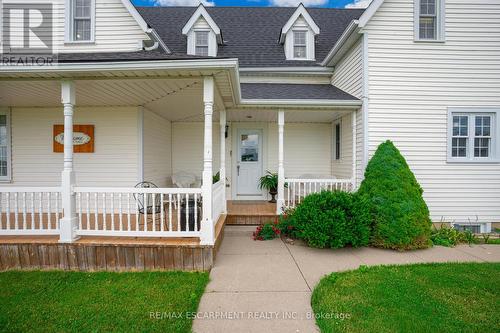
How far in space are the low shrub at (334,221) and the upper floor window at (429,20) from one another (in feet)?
15.3

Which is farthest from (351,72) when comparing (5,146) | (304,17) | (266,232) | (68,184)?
(5,146)

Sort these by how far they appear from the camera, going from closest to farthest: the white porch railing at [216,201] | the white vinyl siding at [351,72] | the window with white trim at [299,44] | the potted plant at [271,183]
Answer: the white porch railing at [216,201]
the white vinyl siding at [351,72]
the potted plant at [271,183]
the window with white trim at [299,44]

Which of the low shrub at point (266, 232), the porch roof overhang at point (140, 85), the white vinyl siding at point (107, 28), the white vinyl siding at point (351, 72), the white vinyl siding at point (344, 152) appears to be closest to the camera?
the porch roof overhang at point (140, 85)

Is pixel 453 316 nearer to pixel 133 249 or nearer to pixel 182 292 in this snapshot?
pixel 182 292

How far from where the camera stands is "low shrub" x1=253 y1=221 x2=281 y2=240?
5.89 metres

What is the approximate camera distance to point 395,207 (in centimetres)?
518

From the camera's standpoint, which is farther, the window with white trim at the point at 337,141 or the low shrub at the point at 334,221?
the window with white trim at the point at 337,141

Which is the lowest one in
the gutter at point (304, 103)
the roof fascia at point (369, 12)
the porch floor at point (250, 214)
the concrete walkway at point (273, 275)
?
the concrete walkway at point (273, 275)

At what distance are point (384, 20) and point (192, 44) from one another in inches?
236

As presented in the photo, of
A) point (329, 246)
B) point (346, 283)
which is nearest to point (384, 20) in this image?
point (329, 246)

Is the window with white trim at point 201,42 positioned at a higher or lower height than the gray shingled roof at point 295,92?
A: higher

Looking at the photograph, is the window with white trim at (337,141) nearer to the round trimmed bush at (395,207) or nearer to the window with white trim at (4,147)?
the round trimmed bush at (395,207)

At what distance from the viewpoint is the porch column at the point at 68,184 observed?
4230 mm

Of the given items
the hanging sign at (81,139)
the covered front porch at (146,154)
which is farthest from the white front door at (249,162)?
the hanging sign at (81,139)
